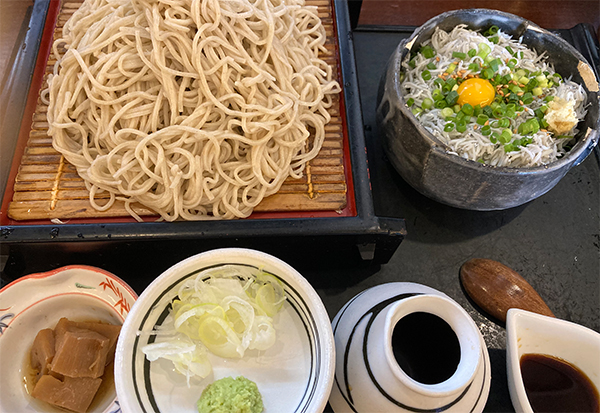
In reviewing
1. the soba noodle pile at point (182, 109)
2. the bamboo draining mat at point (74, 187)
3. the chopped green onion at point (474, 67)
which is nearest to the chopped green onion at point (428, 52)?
the chopped green onion at point (474, 67)

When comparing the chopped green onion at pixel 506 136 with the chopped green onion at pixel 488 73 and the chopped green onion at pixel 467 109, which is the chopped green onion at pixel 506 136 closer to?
the chopped green onion at pixel 467 109

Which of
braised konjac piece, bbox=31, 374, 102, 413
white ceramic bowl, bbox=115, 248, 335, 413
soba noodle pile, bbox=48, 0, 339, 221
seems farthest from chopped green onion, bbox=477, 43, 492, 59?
braised konjac piece, bbox=31, 374, 102, 413

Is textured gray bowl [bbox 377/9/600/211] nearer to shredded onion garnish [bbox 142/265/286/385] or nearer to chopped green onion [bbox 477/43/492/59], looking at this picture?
chopped green onion [bbox 477/43/492/59]

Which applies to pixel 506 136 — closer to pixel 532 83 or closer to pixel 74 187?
pixel 532 83

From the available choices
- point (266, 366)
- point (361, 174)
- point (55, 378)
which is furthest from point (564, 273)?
point (55, 378)

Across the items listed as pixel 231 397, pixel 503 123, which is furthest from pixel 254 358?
pixel 503 123

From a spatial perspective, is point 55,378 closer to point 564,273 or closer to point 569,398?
point 569,398
